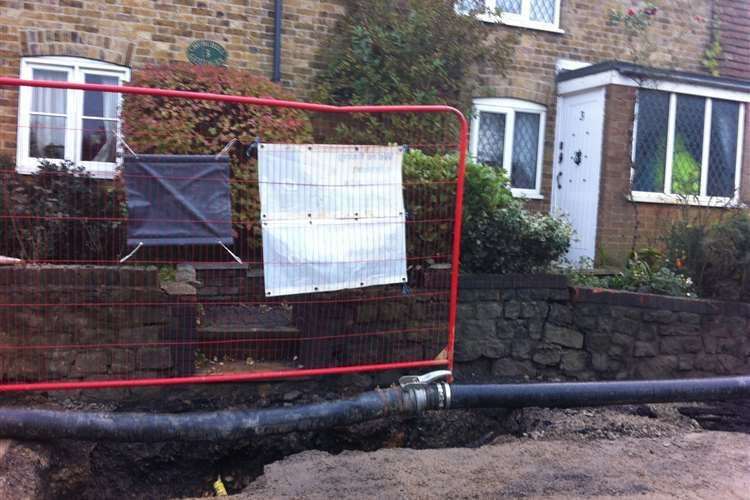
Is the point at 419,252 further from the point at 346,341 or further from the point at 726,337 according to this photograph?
the point at 726,337

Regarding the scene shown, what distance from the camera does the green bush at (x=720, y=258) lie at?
6.63 metres

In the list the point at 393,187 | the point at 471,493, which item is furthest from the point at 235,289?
the point at 471,493

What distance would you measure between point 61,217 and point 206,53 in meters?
4.83

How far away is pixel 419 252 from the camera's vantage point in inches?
211

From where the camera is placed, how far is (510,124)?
1013 cm

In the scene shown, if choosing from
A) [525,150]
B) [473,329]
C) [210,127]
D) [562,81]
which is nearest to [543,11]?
[562,81]

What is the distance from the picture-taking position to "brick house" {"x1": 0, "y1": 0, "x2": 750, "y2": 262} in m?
8.39

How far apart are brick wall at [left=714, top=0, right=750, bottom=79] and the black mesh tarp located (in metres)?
9.27

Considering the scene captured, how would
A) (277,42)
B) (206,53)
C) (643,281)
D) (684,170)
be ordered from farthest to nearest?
(684,170), (277,42), (206,53), (643,281)

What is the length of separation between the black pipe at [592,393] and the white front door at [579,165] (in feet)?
13.3

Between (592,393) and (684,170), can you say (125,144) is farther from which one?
→ (684,170)

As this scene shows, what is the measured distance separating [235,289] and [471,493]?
2.03 metres

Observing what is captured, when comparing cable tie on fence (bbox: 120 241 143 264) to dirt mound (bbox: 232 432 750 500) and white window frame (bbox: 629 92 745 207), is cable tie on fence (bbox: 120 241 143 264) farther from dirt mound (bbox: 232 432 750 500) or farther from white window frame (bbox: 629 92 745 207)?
white window frame (bbox: 629 92 745 207)

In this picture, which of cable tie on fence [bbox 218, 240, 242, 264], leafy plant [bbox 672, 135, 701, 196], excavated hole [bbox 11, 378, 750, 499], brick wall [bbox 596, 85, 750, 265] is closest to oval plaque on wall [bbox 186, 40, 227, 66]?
cable tie on fence [bbox 218, 240, 242, 264]
